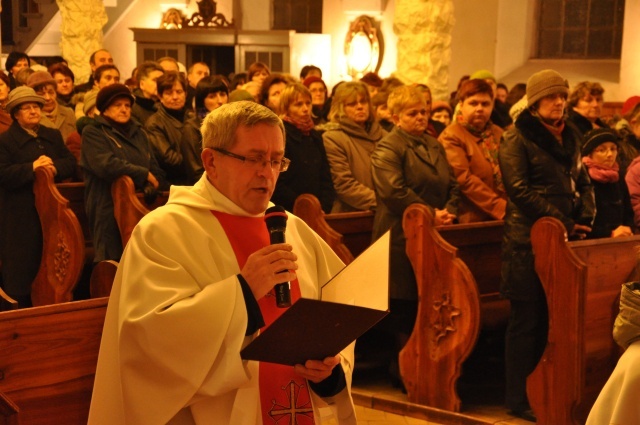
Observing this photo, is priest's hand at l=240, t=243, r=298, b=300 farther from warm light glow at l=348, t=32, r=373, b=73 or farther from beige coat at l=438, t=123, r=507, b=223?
warm light glow at l=348, t=32, r=373, b=73

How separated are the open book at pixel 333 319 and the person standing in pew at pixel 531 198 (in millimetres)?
2527

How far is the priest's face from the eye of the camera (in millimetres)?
2549

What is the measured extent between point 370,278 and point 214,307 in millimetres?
413

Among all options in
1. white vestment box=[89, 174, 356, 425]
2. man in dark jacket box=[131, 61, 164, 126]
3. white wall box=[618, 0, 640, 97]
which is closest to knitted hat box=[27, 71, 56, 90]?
man in dark jacket box=[131, 61, 164, 126]

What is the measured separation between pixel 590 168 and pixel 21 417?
379 cm

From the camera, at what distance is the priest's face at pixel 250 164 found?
8.36 ft

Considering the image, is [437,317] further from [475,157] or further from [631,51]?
[631,51]

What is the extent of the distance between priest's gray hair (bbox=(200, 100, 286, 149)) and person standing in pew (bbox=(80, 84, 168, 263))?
354 centimetres

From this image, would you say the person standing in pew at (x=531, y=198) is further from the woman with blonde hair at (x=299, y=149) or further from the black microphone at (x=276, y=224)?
the black microphone at (x=276, y=224)

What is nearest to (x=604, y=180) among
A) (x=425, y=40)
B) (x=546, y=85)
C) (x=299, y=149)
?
(x=546, y=85)

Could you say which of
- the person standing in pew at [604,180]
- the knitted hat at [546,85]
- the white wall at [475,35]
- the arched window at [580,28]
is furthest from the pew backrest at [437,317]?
the white wall at [475,35]

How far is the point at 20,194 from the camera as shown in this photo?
6.46m

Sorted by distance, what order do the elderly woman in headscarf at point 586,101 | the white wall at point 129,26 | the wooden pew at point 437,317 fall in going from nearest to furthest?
the wooden pew at point 437,317 < the elderly woman in headscarf at point 586,101 < the white wall at point 129,26

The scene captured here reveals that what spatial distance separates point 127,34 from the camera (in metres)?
17.8
